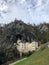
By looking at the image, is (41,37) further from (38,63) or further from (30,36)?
(38,63)

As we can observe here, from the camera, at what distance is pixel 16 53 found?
40250mm

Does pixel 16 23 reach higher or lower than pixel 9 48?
higher

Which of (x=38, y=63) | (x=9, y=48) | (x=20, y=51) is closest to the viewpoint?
(x=38, y=63)

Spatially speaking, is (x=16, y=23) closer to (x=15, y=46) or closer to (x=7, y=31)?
(x=7, y=31)

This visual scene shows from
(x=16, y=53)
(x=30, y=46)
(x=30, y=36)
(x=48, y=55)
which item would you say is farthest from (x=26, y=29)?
(x=48, y=55)

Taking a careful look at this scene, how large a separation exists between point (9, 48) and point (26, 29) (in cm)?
855

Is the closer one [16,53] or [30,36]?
[16,53]

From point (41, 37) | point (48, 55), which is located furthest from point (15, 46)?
point (48, 55)

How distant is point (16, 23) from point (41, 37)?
829cm

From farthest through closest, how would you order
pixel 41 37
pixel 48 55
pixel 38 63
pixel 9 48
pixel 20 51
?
1. pixel 41 37
2. pixel 20 51
3. pixel 9 48
4. pixel 48 55
5. pixel 38 63

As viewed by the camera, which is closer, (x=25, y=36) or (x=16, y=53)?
(x=16, y=53)

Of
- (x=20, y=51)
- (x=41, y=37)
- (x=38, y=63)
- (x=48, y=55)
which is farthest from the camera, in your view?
(x=41, y=37)

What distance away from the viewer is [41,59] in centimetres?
2642

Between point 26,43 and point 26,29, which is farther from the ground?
point 26,29
